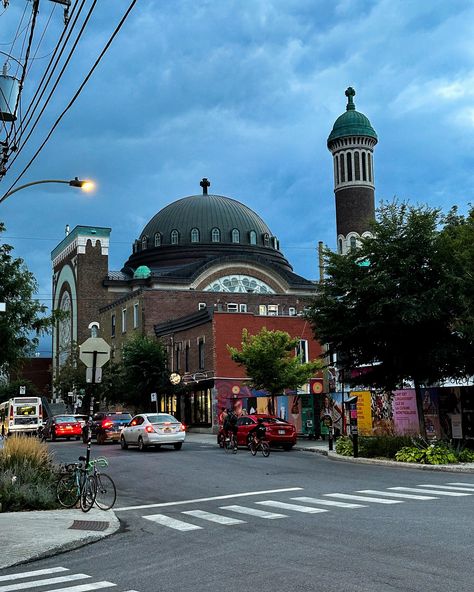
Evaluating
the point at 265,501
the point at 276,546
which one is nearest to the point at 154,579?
the point at 276,546

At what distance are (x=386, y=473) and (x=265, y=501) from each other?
652cm

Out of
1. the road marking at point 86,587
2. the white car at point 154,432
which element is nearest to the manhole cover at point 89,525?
the road marking at point 86,587

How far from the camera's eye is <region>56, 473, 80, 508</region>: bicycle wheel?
14445mm

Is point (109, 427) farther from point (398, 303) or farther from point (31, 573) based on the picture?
point (31, 573)

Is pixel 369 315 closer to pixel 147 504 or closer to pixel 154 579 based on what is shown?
pixel 147 504

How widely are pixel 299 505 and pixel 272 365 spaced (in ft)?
78.6

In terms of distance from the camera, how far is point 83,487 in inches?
547

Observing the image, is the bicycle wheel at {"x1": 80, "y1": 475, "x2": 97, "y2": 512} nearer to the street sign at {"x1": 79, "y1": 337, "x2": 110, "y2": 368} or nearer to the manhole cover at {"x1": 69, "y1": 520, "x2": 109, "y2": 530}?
the manhole cover at {"x1": 69, "y1": 520, "x2": 109, "y2": 530}

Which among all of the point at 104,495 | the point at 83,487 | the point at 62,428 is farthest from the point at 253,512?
the point at 62,428

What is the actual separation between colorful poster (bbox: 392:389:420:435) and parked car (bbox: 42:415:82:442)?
21775 mm

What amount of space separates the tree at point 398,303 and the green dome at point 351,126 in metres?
63.5

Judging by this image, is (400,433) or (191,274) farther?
(191,274)

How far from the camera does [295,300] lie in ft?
220

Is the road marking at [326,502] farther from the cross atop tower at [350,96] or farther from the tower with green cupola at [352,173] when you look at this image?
the cross atop tower at [350,96]
